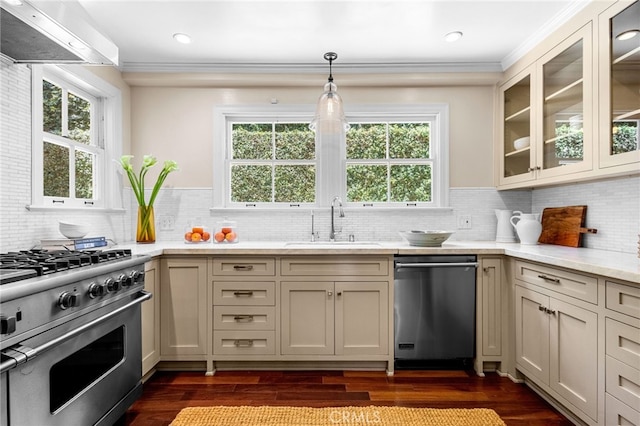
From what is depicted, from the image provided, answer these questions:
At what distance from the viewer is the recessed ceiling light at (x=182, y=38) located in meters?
2.59

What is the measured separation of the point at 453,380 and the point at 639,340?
1244mm

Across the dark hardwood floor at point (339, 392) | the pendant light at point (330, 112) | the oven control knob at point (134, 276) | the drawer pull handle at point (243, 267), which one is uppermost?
the pendant light at point (330, 112)

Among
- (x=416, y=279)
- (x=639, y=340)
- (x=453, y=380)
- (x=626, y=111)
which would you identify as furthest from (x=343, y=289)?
(x=626, y=111)

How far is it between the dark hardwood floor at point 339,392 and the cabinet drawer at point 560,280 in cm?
73

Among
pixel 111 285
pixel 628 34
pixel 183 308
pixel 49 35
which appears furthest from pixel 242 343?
pixel 628 34

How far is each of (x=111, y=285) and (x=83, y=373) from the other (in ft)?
1.25

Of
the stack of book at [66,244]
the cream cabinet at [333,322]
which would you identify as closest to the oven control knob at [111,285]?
the stack of book at [66,244]

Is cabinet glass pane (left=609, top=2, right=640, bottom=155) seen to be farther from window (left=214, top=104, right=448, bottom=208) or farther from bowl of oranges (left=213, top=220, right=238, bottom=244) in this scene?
bowl of oranges (left=213, top=220, right=238, bottom=244)

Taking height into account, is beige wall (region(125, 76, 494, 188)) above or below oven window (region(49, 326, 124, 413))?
above

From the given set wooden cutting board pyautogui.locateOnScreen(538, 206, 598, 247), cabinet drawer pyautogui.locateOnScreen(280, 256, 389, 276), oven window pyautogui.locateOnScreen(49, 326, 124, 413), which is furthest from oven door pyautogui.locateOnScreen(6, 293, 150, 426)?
wooden cutting board pyautogui.locateOnScreen(538, 206, 598, 247)

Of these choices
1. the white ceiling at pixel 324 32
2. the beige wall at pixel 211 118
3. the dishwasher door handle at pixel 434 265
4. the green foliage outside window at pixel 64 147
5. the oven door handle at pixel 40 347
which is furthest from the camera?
the beige wall at pixel 211 118

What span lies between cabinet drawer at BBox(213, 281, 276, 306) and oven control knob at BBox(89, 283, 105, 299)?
3.24 ft

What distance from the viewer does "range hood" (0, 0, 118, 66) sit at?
148cm

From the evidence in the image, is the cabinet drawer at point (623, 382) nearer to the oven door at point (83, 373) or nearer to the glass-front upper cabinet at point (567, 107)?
the glass-front upper cabinet at point (567, 107)
